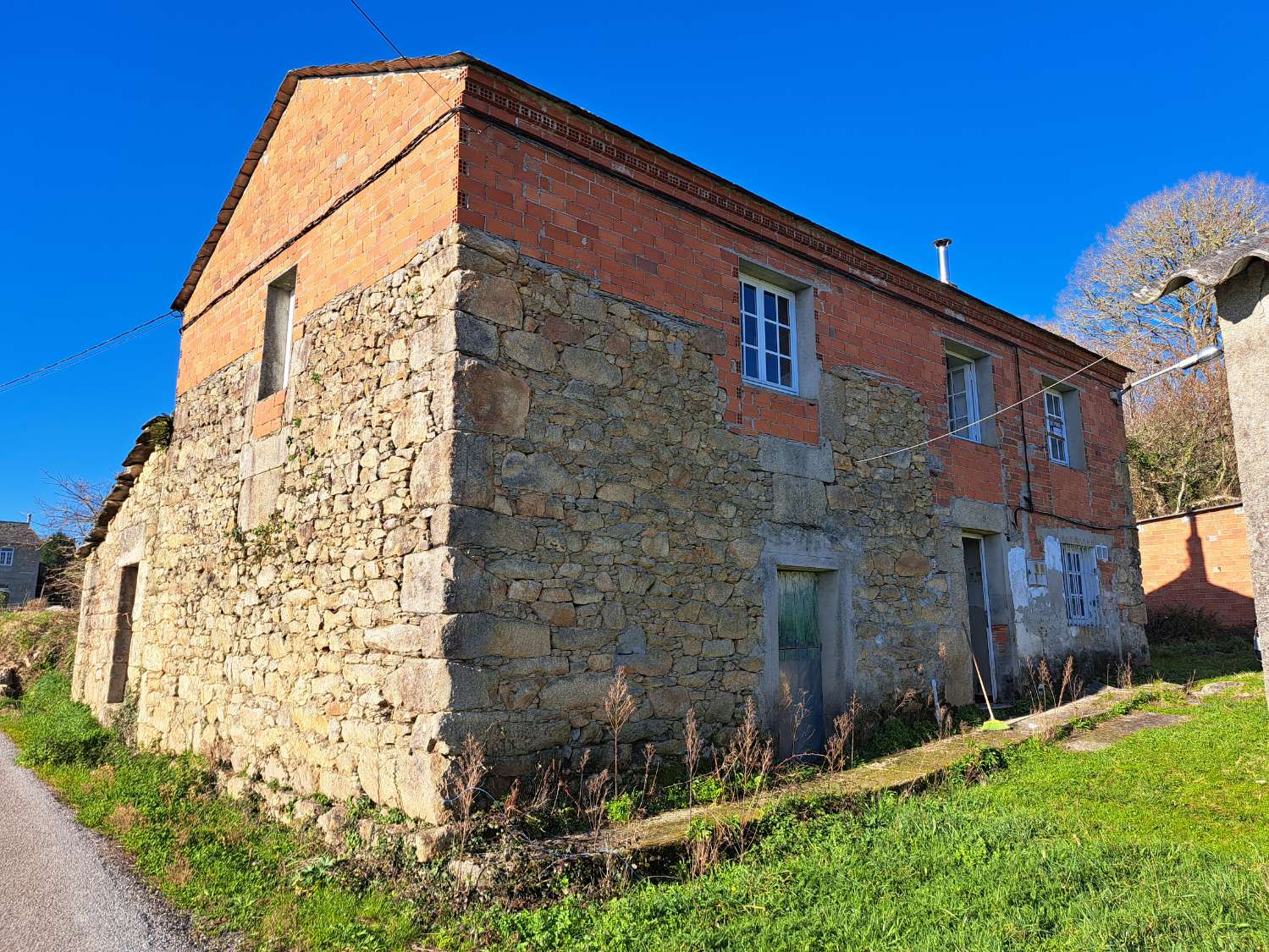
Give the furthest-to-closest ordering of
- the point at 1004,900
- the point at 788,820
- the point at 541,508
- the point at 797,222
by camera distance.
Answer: the point at 797,222 < the point at 541,508 < the point at 788,820 < the point at 1004,900

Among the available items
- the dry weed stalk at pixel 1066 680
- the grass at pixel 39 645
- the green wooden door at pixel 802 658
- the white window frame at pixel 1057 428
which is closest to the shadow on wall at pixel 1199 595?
the white window frame at pixel 1057 428

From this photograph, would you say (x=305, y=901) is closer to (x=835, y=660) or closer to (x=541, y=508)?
(x=541, y=508)

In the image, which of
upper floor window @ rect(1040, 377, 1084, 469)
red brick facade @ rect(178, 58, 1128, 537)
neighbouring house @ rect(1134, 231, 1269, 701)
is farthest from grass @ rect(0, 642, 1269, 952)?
upper floor window @ rect(1040, 377, 1084, 469)

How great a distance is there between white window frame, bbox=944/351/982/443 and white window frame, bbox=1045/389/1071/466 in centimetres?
153

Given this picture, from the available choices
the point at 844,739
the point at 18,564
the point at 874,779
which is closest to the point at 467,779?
the point at 874,779

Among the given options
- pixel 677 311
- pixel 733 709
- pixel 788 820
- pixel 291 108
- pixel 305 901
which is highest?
pixel 291 108

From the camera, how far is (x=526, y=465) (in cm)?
579

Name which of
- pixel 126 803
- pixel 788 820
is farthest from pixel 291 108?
pixel 788 820

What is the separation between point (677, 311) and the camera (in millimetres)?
7004

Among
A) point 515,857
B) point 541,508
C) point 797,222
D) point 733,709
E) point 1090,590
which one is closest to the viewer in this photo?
point 515,857

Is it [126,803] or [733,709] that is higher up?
[733,709]

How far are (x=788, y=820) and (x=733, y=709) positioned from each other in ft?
4.44

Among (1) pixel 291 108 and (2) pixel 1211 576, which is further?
(2) pixel 1211 576

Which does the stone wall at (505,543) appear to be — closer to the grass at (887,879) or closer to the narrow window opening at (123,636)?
the grass at (887,879)
